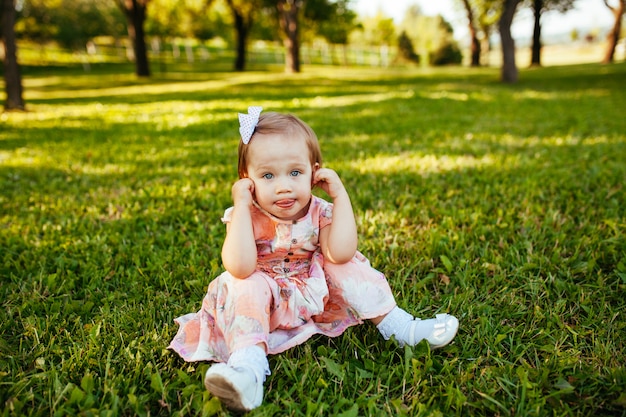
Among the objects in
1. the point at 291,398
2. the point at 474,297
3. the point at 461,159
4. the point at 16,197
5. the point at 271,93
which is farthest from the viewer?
the point at 271,93

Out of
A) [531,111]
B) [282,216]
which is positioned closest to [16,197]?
[282,216]

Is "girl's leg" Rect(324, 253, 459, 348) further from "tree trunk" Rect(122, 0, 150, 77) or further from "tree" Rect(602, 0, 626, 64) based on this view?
"tree" Rect(602, 0, 626, 64)

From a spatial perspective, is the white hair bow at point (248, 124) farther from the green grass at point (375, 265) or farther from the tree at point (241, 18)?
the tree at point (241, 18)

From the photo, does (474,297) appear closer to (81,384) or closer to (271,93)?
(81,384)

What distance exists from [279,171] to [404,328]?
89cm

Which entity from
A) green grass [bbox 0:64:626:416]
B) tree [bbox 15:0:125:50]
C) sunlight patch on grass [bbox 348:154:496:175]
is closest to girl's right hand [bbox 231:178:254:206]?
green grass [bbox 0:64:626:416]

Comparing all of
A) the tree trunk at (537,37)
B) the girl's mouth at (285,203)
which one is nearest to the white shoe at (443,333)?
the girl's mouth at (285,203)

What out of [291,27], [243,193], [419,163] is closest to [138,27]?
[291,27]

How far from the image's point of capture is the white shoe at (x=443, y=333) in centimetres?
194

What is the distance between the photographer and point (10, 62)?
11.1 meters

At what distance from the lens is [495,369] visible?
1828 mm

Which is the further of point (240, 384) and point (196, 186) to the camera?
point (196, 186)

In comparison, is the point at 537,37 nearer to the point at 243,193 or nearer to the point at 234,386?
the point at 243,193

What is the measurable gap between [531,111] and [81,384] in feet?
31.5
